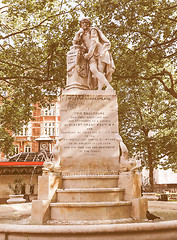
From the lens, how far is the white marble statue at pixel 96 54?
A: 9.42 meters

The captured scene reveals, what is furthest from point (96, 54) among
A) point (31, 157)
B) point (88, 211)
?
point (31, 157)

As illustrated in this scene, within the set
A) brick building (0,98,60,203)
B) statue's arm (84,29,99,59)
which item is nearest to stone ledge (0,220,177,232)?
statue's arm (84,29,99,59)

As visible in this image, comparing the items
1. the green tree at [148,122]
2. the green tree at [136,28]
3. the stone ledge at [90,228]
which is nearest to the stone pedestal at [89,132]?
the stone ledge at [90,228]

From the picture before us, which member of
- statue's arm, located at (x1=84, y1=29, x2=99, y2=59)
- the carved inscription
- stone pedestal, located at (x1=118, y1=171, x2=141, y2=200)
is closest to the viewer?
stone pedestal, located at (x1=118, y1=171, x2=141, y2=200)

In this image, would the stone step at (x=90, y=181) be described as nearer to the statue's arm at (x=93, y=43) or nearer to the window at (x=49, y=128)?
the statue's arm at (x=93, y=43)

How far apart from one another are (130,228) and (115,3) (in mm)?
13090

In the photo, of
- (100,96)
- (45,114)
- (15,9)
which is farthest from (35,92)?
(45,114)

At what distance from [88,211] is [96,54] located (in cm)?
522

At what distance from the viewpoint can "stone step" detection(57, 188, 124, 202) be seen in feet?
23.2

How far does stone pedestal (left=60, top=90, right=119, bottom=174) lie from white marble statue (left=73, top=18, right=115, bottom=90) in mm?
765

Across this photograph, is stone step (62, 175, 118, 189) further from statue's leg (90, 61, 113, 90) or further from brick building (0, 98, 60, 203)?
brick building (0, 98, 60, 203)

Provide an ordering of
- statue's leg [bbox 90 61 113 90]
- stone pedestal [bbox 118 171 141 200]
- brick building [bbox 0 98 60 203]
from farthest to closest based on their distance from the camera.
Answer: brick building [bbox 0 98 60 203] → statue's leg [bbox 90 61 113 90] → stone pedestal [bbox 118 171 141 200]

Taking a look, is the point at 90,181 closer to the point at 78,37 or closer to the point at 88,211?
the point at 88,211

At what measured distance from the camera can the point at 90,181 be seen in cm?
757
